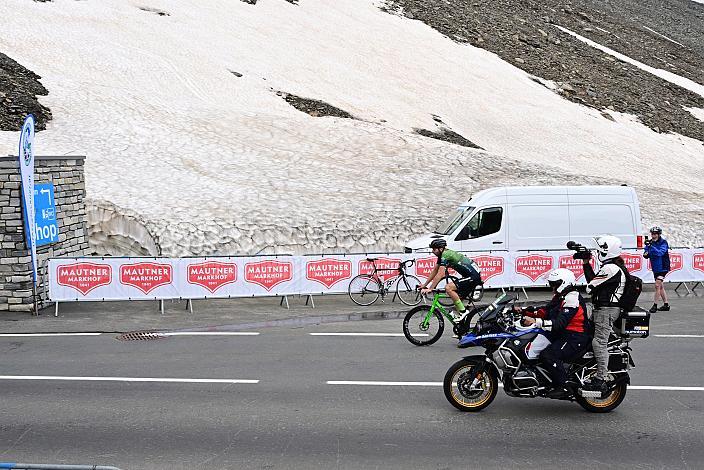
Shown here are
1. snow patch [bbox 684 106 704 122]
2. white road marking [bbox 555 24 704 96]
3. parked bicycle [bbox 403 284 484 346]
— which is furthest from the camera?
white road marking [bbox 555 24 704 96]

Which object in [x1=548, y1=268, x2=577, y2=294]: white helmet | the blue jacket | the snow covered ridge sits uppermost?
the snow covered ridge

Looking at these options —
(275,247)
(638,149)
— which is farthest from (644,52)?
(275,247)

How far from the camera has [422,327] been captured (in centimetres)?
1372

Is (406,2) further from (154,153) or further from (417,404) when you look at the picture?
(417,404)

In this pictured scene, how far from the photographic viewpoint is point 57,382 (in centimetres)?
1127

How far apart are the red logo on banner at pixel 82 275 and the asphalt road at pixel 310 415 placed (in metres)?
3.87

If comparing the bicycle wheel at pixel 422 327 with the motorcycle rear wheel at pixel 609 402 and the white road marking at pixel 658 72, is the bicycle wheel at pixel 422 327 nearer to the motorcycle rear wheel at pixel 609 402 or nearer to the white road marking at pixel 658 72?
the motorcycle rear wheel at pixel 609 402

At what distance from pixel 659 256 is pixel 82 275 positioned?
1283 centimetres

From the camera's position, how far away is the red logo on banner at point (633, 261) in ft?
66.8

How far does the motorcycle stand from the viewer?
9500 mm

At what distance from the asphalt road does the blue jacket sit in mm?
4570

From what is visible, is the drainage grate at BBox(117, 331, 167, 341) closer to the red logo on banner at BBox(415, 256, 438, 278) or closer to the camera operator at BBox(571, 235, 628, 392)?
the red logo on banner at BBox(415, 256, 438, 278)

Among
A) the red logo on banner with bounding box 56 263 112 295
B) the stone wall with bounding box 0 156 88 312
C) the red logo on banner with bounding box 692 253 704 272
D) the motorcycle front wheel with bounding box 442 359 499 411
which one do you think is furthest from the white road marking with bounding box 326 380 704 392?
the red logo on banner with bounding box 692 253 704 272

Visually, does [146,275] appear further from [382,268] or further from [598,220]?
[598,220]
